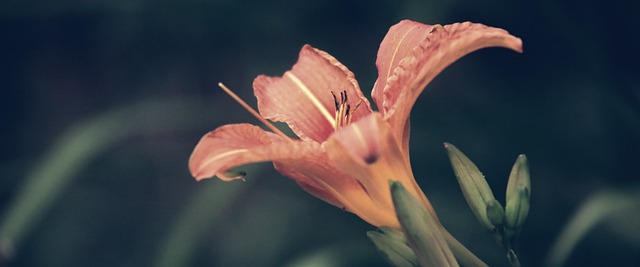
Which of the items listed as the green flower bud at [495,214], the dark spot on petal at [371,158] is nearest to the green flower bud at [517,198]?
the green flower bud at [495,214]

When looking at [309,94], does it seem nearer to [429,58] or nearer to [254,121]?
[429,58]

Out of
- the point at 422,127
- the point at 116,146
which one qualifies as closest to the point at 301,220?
the point at 422,127

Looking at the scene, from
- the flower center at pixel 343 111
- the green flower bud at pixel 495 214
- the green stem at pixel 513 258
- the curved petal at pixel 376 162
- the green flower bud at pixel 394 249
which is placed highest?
the flower center at pixel 343 111

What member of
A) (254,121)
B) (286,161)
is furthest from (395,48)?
(254,121)

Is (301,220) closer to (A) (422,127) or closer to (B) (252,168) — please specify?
(B) (252,168)

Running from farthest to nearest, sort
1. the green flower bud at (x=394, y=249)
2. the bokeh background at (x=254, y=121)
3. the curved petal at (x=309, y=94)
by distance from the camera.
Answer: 1. the bokeh background at (x=254, y=121)
2. the curved petal at (x=309, y=94)
3. the green flower bud at (x=394, y=249)

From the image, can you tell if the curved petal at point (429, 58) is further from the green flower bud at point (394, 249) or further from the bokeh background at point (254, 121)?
the bokeh background at point (254, 121)
